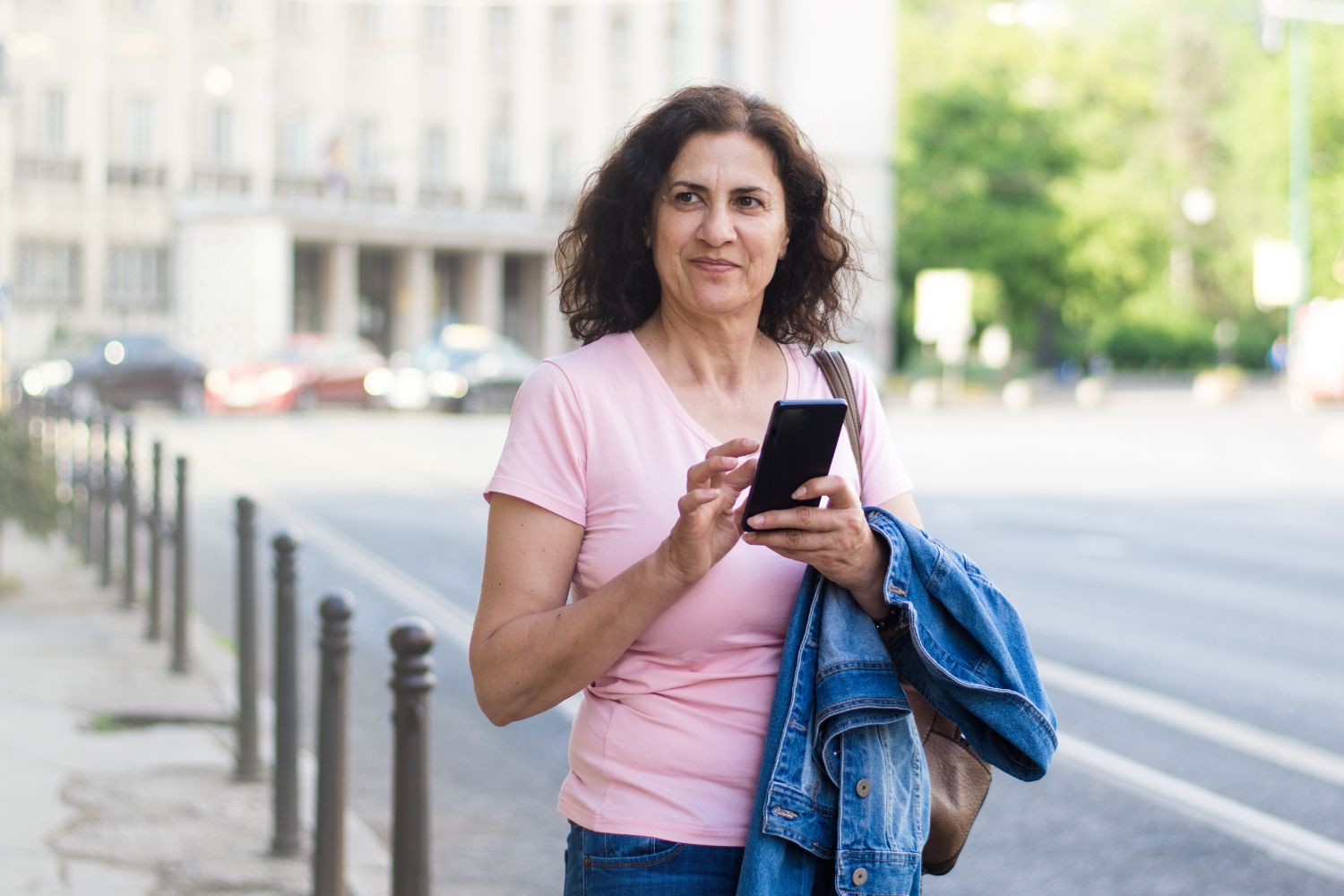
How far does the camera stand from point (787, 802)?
259 centimetres

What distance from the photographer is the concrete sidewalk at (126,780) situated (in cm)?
566

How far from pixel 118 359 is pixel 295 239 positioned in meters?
19.3

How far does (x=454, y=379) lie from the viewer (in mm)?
38156

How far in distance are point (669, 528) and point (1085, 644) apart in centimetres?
810

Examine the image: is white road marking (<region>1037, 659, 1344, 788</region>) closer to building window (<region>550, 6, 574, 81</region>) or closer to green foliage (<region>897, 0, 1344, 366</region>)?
green foliage (<region>897, 0, 1344, 366</region>)

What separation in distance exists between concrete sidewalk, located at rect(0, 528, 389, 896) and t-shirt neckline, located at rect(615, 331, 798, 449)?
322 centimetres

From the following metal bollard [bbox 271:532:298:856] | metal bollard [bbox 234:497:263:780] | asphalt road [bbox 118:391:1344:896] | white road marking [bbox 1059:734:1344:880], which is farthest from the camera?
metal bollard [bbox 234:497:263:780]

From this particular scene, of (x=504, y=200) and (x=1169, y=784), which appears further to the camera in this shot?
(x=504, y=200)

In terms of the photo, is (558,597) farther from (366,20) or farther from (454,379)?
(366,20)

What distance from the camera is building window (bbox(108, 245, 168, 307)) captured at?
53.1 m

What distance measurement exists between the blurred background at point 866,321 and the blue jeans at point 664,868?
3.45m

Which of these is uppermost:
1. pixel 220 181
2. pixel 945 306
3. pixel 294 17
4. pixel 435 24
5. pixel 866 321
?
pixel 435 24

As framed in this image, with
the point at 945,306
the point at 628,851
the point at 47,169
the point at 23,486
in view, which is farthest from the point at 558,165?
the point at 628,851

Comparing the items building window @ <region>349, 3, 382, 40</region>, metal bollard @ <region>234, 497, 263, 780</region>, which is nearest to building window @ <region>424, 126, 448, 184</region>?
building window @ <region>349, 3, 382, 40</region>
